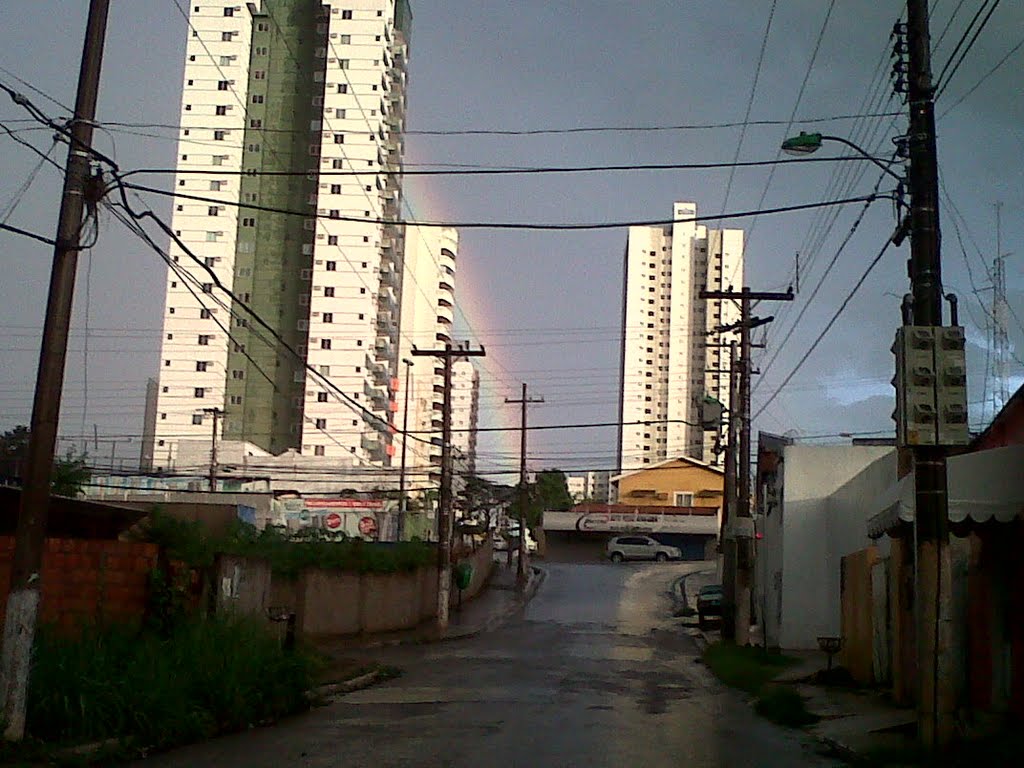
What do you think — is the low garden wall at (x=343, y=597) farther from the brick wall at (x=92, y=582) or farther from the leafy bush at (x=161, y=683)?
the leafy bush at (x=161, y=683)

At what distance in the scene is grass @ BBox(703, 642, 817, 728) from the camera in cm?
1792

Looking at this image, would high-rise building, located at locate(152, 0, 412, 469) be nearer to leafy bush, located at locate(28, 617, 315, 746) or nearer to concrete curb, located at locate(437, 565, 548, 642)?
concrete curb, located at locate(437, 565, 548, 642)

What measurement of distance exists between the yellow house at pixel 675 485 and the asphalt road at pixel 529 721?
63.1 metres

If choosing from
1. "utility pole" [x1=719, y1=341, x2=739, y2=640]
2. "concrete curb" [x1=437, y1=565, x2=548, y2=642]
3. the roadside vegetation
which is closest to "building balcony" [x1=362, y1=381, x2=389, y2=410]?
"concrete curb" [x1=437, y1=565, x2=548, y2=642]

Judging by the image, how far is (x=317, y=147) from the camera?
97750 mm

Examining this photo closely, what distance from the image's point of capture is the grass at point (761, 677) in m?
17.9

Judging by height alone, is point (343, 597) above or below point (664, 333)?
below

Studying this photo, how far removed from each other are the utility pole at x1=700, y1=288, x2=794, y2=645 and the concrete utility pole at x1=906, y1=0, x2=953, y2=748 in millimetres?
19942

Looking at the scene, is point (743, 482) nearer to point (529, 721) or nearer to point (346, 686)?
point (346, 686)

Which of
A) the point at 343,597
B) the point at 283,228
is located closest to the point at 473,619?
the point at 343,597

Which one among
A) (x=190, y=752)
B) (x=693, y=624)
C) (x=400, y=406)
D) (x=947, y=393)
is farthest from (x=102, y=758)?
(x=400, y=406)

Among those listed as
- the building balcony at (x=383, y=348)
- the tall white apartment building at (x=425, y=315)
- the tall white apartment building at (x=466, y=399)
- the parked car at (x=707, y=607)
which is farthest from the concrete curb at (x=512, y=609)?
the tall white apartment building at (x=466, y=399)

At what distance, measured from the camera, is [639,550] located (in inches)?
3157

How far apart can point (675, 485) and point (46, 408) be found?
286 ft
